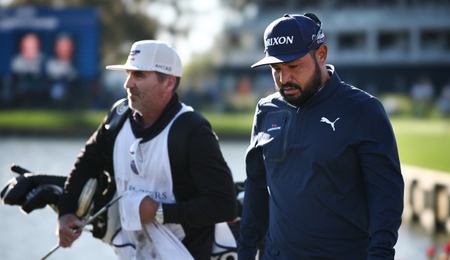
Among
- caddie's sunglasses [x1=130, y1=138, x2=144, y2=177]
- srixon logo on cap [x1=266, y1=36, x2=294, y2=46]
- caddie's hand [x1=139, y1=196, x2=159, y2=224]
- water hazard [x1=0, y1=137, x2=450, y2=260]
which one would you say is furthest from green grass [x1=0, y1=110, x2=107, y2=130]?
srixon logo on cap [x1=266, y1=36, x2=294, y2=46]

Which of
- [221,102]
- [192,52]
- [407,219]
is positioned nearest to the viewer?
[407,219]

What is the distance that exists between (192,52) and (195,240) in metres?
59.5

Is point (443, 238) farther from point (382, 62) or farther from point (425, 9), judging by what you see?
point (425, 9)

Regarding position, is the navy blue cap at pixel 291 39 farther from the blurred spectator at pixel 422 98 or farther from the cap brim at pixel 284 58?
the blurred spectator at pixel 422 98

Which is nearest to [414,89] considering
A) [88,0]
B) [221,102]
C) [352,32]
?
[352,32]

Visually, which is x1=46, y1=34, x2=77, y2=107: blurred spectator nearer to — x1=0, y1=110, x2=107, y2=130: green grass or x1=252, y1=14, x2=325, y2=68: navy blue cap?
x1=0, y1=110, x2=107, y2=130: green grass

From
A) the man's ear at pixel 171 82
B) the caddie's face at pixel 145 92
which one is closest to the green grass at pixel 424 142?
the man's ear at pixel 171 82

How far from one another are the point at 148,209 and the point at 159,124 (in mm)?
519

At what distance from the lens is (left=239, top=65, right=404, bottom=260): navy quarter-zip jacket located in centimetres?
255

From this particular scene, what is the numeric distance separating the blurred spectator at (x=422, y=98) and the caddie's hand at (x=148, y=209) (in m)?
36.8

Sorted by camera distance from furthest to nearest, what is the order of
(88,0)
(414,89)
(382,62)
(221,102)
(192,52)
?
(192,52) → (382,62) → (414,89) → (88,0) → (221,102)

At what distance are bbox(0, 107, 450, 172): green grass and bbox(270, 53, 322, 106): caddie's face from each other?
11873 millimetres

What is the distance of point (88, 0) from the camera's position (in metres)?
45.5

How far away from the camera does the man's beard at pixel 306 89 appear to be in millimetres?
2791
